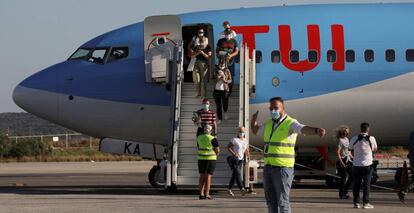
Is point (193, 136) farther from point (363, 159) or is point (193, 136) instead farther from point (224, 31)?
point (363, 159)

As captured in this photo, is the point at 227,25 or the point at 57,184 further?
the point at 57,184

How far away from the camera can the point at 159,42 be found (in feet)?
87.4

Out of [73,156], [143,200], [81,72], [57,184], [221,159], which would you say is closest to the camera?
[143,200]

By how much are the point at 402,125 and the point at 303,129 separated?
37.9 feet

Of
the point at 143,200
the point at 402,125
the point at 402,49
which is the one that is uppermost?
the point at 402,49

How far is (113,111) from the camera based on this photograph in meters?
26.8

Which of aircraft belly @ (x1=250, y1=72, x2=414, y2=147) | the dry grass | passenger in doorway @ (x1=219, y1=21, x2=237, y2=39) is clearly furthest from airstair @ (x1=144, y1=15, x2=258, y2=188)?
the dry grass

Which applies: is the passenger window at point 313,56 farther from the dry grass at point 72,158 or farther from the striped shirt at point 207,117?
the dry grass at point 72,158

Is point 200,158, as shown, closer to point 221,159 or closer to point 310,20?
point 221,159

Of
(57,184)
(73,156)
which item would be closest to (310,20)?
(57,184)

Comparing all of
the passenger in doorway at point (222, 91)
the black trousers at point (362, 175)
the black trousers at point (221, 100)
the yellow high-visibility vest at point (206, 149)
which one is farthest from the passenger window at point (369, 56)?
the black trousers at point (362, 175)

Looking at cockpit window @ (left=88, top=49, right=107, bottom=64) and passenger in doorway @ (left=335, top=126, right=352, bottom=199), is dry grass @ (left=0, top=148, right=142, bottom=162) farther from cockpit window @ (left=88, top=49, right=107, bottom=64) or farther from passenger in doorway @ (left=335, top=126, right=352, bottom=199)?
passenger in doorway @ (left=335, top=126, right=352, bottom=199)

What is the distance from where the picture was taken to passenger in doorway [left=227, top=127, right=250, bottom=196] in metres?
24.4

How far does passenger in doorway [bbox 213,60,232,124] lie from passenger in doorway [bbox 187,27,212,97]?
0.46 meters
